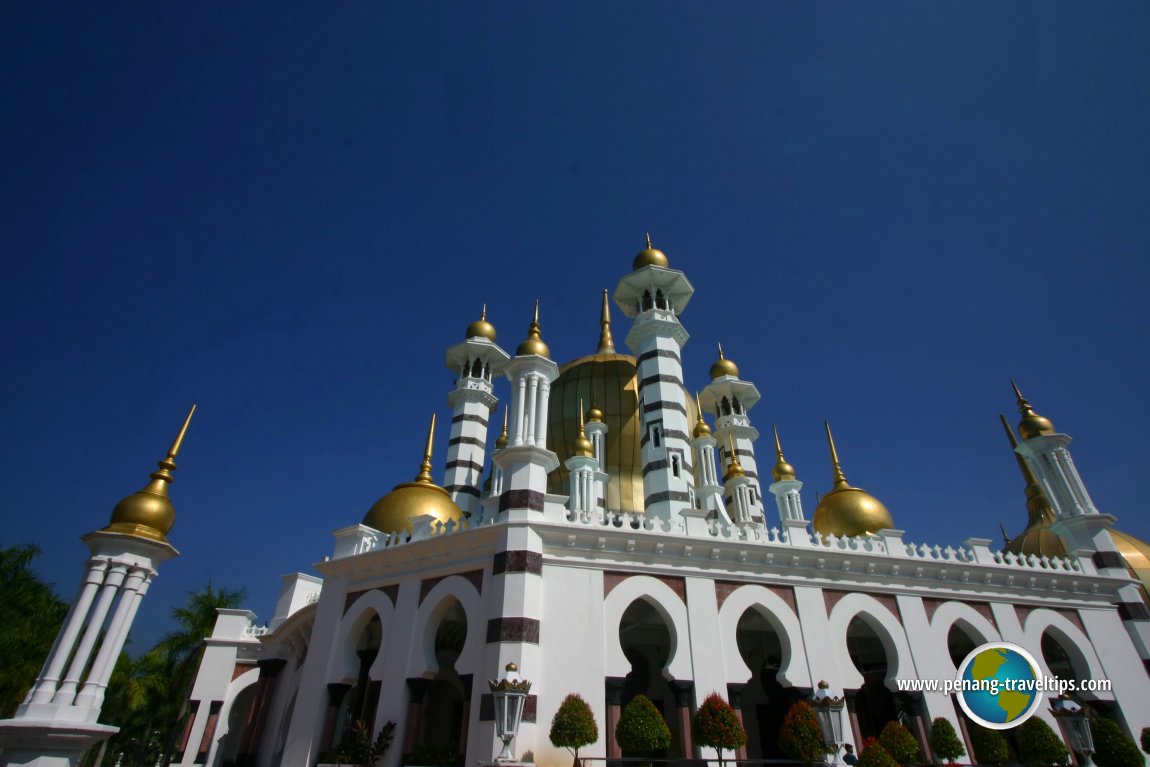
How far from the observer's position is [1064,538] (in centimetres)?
2031

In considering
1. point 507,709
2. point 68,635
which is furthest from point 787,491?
point 68,635

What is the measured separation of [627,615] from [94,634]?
1214cm

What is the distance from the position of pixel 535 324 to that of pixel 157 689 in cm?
2907

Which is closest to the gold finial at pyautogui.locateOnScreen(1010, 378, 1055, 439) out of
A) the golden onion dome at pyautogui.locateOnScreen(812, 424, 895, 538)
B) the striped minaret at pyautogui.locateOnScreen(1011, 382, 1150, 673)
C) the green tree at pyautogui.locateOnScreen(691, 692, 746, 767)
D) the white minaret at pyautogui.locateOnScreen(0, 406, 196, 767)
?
the striped minaret at pyautogui.locateOnScreen(1011, 382, 1150, 673)

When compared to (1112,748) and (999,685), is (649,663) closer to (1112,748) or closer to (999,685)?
(999,685)

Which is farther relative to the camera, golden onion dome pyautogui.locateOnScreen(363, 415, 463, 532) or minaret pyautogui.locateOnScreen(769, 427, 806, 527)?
minaret pyautogui.locateOnScreen(769, 427, 806, 527)

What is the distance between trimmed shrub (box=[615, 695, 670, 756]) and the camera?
38.2 ft

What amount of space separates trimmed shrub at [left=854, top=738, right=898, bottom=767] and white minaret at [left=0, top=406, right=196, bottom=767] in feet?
45.8

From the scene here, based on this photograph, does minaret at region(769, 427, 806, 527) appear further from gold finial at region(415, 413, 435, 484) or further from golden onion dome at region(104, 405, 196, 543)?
golden onion dome at region(104, 405, 196, 543)

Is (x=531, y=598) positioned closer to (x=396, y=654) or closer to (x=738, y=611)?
(x=396, y=654)

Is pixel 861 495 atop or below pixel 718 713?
atop

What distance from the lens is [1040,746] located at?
13391 mm

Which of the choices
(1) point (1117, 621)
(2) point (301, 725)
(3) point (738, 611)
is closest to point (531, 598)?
(3) point (738, 611)

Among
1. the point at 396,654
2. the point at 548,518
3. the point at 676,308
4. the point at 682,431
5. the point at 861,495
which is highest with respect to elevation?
the point at 676,308
